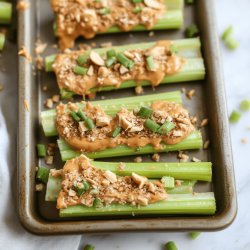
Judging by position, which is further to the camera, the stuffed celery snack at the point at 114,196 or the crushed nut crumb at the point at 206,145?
the crushed nut crumb at the point at 206,145

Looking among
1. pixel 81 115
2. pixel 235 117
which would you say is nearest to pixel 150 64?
pixel 81 115

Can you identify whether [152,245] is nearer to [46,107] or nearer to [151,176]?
[151,176]

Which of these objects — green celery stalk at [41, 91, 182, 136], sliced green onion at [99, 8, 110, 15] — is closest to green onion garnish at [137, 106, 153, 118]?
green celery stalk at [41, 91, 182, 136]

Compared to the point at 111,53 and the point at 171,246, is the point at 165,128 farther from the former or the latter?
the point at 171,246

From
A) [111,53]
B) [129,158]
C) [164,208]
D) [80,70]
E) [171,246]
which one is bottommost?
[171,246]

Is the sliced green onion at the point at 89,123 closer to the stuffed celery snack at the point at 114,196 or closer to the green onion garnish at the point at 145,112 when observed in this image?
the stuffed celery snack at the point at 114,196

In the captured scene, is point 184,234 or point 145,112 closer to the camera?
point 145,112

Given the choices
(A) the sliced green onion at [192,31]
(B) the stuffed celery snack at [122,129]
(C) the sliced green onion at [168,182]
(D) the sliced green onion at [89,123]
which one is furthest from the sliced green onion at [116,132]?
(A) the sliced green onion at [192,31]
